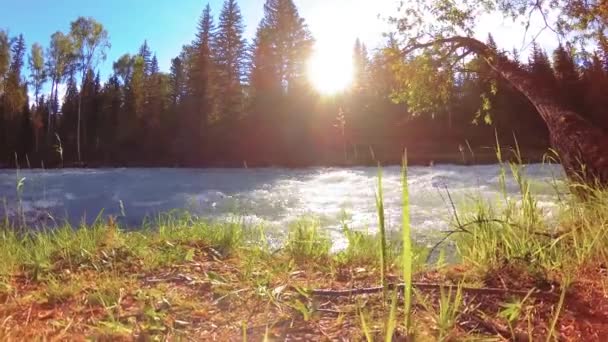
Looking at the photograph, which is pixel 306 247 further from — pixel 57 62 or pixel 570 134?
pixel 57 62

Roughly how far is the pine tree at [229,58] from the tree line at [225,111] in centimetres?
8

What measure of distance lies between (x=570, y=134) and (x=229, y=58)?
109 ft

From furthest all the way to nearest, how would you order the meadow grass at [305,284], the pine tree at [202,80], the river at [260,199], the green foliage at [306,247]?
the pine tree at [202,80] → the river at [260,199] → the green foliage at [306,247] → the meadow grass at [305,284]

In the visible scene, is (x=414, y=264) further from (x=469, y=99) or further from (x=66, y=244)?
(x=469, y=99)

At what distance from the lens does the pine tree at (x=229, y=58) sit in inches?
1282

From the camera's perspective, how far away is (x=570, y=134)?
390 cm

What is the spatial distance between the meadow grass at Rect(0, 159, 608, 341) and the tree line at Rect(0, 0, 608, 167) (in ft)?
59.0

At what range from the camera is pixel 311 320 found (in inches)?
62.0

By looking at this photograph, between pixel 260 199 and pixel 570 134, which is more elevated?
pixel 570 134

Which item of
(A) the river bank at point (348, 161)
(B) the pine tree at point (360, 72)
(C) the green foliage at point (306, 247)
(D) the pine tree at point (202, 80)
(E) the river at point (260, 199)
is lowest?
(E) the river at point (260, 199)

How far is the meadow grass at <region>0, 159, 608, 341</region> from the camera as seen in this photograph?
57.3 inches

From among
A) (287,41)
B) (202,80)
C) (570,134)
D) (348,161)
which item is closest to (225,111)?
(202,80)

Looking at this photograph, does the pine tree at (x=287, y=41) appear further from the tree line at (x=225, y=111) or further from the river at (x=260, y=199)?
the river at (x=260, y=199)

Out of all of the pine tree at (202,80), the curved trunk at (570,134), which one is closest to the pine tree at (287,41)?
the pine tree at (202,80)
